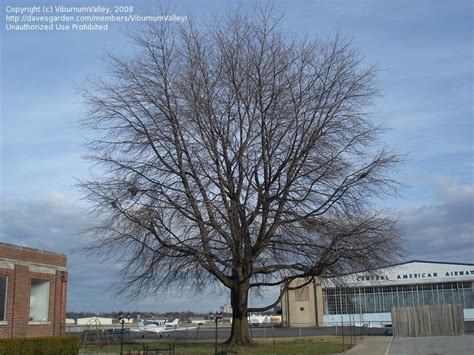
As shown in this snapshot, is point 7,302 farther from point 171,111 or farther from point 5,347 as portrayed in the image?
point 171,111

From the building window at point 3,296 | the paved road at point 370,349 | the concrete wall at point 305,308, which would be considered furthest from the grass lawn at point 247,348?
the concrete wall at point 305,308

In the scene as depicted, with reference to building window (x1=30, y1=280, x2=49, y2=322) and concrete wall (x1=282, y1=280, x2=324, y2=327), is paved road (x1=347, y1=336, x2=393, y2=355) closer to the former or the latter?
building window (x1=30, y1=280, x2=49, y2=322)

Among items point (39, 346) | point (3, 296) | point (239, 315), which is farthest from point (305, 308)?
point (39, 346)

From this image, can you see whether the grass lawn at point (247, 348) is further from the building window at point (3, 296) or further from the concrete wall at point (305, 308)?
the concrete wall at point (305, 308)

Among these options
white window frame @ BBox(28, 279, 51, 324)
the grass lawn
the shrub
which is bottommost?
the grass lawn

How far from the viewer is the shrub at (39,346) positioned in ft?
66.4

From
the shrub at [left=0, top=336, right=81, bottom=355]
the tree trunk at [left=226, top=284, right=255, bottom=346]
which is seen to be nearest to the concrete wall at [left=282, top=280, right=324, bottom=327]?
the tree trunk at [left=226, top=284, right=255, bottom=346]

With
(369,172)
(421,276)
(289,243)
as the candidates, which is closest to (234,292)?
(289,243)

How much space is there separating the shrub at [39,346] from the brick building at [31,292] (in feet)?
19.4

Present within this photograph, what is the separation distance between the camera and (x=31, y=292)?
3041 centimetres

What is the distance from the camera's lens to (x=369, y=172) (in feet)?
91.3

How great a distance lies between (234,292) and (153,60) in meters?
12.9

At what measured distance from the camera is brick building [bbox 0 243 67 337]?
2761cm

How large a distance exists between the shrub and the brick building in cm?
591
